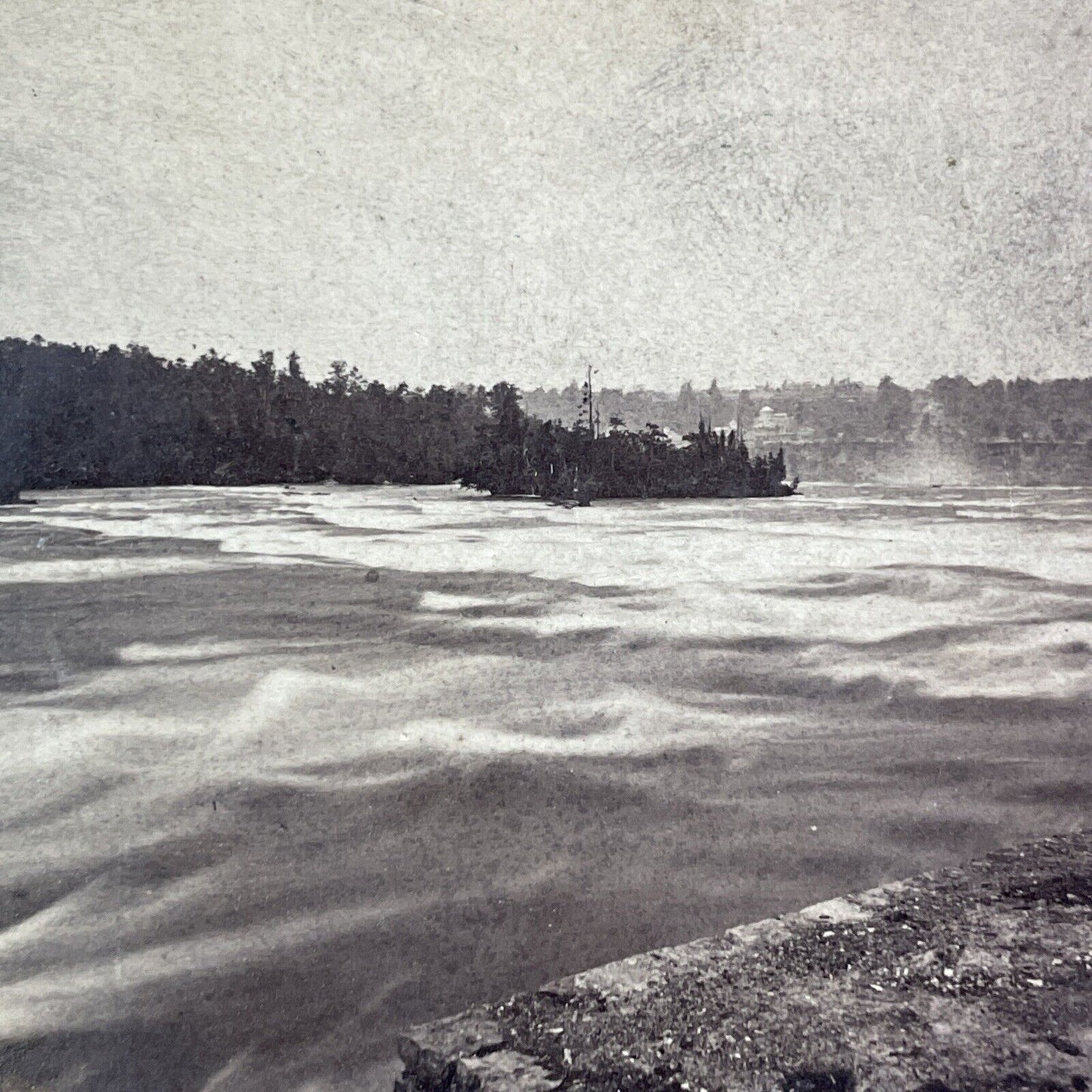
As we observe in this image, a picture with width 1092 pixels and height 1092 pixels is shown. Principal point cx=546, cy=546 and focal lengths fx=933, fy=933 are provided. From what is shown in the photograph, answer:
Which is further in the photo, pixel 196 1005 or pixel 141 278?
pixel 141 278

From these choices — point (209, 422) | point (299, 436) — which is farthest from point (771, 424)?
point (209, 422)

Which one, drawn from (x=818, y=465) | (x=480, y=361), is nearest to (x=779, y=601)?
(x=818, y=465)

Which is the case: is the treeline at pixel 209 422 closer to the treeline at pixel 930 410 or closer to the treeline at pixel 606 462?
the treeline at pixel 606 462

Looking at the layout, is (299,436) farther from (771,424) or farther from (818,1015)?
(818,1015)

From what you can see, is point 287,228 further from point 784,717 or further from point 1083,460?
point 1083,460

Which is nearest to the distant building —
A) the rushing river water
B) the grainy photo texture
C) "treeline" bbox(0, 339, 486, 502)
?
the grainy photo texture

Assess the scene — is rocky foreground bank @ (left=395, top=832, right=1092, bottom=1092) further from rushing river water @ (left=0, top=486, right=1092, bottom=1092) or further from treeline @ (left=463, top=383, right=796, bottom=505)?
treeline @ (left=463, top=383, right=796, bottom=505)
